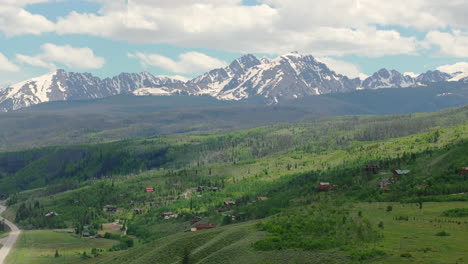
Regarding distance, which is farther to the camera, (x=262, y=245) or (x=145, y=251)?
(x=145, y=251)

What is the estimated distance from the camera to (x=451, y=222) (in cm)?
12594

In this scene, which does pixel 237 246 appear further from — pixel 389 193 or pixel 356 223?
pixel 389 193

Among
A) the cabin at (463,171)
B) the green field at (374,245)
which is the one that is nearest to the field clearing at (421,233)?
the green field at (374,245)

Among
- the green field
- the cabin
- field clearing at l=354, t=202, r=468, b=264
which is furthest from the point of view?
the cabin

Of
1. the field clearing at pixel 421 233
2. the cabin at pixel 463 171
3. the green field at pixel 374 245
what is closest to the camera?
the field clearing at pixel 421 233

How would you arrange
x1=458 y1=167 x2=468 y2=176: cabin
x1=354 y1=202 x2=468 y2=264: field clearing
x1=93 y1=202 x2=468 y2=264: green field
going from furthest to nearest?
x1=458 y1=167 x2=468 y2=176: cabin → x1=93 y1=202 x2=468 y2=264: green field → x1=354 y1=202 x2=468 y2=264: field clearing

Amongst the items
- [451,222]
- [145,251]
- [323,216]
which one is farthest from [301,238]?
[145,251]

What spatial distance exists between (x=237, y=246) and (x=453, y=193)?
8514 cm

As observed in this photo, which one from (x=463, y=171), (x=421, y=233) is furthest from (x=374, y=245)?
(x=463, y=171)

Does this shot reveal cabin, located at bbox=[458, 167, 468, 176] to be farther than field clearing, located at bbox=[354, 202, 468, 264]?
Yes

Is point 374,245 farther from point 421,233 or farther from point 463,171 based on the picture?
point 463,171

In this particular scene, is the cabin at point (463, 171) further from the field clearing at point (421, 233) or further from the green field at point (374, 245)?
the field clearing at point (421, 233)

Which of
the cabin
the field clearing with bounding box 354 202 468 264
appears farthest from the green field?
the cabin

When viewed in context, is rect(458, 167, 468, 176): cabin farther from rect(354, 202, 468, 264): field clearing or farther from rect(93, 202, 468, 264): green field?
rect(354, 202, 468, 264): field clearing
